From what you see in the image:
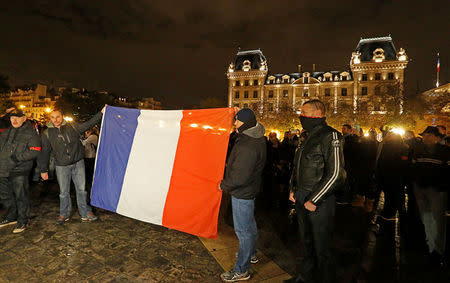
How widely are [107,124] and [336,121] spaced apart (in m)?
41.4

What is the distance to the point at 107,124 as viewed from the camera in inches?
193

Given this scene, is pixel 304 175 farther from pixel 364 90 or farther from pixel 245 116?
pixel 364 90

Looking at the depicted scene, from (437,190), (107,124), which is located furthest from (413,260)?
(107,124)

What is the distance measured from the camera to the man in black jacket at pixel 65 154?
4.86m

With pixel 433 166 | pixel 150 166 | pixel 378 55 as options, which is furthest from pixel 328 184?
pixel 378 55

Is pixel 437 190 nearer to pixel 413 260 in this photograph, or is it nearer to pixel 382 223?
pixel 413 260

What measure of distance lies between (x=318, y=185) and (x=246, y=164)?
2.80 feet

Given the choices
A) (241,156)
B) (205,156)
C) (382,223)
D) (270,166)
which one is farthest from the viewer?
(270,166)

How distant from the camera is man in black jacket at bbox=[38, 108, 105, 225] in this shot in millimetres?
4855

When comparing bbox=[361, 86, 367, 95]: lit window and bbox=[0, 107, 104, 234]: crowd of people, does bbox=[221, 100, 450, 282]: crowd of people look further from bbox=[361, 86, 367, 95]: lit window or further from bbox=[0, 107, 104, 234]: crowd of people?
bbox=[361, 86, 367, 95]: lit window

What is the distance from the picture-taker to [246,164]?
3115 millimetres

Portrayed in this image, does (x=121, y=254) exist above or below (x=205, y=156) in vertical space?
below

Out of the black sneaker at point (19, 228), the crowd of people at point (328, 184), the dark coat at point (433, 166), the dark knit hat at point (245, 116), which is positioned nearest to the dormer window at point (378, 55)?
the crowd of people at point (328, 184)

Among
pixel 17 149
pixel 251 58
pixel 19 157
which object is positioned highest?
pixel 251 58
